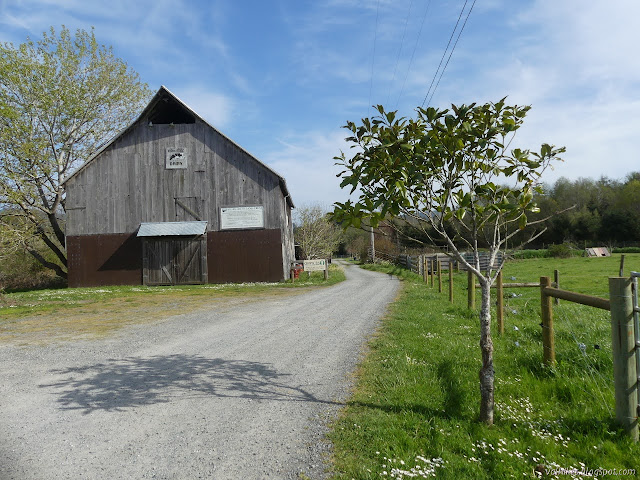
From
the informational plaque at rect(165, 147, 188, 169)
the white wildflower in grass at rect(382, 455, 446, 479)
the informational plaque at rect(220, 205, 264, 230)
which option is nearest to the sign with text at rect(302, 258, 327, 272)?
the informational plaque at rect(220, 205, 264, 230)

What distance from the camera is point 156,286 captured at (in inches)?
830

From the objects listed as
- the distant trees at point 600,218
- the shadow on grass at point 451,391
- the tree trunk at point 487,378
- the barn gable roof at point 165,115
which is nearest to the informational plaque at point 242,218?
the barn gable roof at point 165,115

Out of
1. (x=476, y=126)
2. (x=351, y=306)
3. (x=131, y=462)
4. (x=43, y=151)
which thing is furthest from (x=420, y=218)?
(x=43, y=151)

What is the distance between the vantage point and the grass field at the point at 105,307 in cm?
922

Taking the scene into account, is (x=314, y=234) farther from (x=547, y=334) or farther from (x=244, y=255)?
(x=547, y=334)

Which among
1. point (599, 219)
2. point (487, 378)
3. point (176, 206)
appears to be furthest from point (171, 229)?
point (599, 219)

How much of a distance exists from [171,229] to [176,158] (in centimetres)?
389

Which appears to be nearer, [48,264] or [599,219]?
[48,264]

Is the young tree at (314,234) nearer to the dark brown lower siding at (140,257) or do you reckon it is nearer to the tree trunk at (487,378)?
the dark brown lower siding at (140,257)

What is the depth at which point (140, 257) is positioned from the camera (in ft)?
70.5

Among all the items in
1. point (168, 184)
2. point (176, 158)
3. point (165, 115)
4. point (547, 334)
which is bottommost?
point (547, 334)

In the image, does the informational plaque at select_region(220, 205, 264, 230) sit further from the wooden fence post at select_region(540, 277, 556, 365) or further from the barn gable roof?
the wooden fence post at select_region(540, 277, 556, 365)

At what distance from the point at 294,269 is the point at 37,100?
17.6 m

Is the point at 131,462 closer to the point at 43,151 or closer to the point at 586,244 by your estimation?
the point at 43,151
